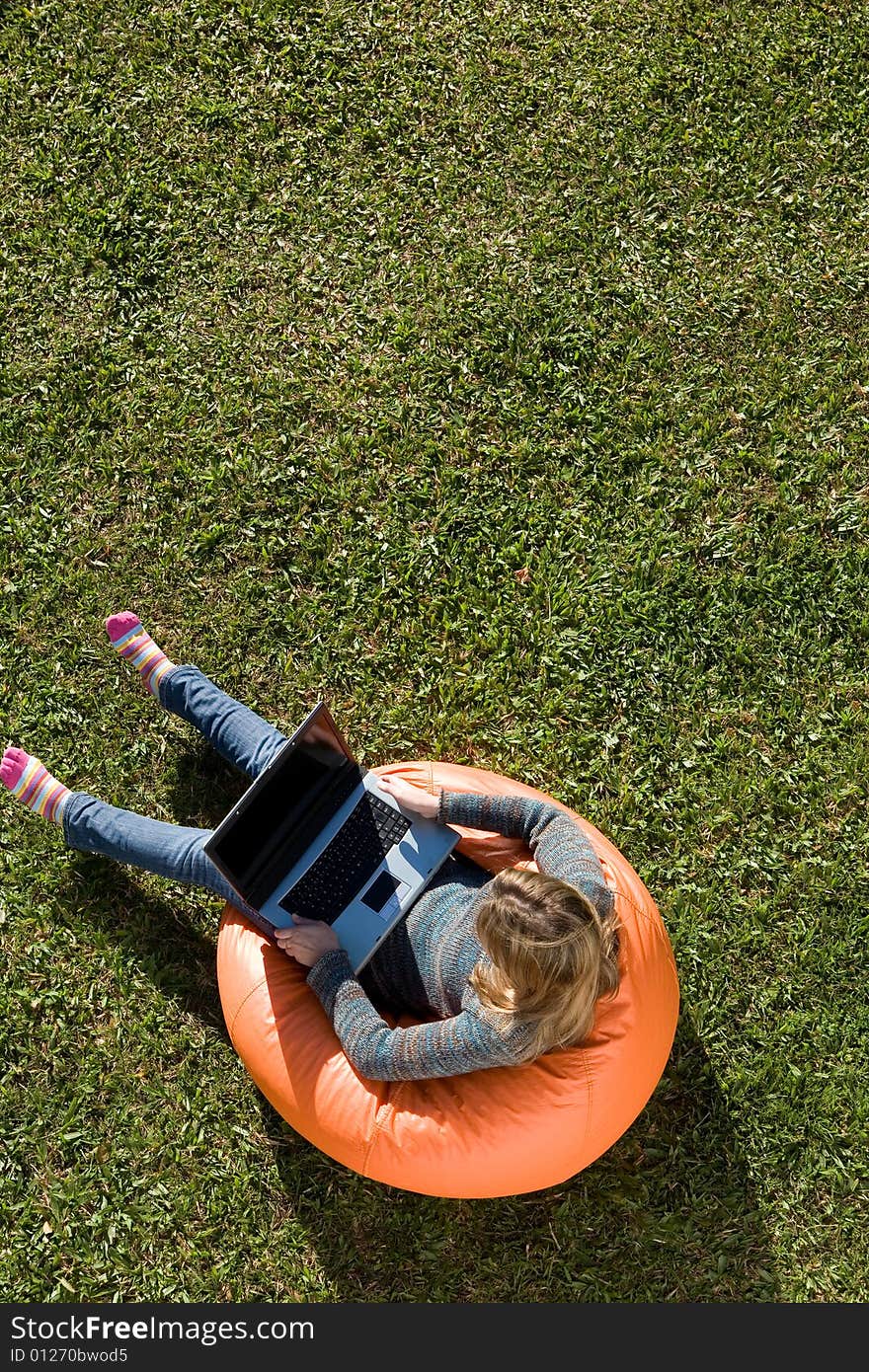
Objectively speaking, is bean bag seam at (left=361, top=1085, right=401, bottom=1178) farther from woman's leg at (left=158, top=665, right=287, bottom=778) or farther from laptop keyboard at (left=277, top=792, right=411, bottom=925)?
woman's leg at (left=158, top=665, right=287, bottom=778)

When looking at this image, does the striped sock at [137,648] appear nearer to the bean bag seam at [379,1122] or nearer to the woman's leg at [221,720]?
the woman's leg at [221,720]

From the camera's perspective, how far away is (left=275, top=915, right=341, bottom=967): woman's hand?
Result: 357 centimetres

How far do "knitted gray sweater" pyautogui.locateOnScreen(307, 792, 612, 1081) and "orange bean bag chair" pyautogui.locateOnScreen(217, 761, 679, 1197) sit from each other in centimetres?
15

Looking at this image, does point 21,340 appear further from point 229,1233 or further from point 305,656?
point 229,1233

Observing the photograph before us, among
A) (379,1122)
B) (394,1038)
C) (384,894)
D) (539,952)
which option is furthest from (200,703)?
(539,952)

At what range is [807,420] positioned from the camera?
4.92m

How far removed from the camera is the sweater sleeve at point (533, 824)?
3504mm

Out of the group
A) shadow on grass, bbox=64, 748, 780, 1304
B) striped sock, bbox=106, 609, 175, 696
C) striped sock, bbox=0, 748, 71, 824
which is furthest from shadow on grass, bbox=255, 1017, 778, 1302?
striped sock, bbox=106, 609, 175, 696

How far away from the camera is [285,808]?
364cm

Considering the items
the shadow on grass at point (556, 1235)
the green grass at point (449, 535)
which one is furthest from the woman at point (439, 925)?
the shadow on grass at point (556, 1235)

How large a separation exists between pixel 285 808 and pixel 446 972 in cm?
73

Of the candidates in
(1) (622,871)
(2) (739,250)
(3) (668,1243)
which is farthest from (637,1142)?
(2) (739,250)

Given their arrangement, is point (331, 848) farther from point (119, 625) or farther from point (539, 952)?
point (119, 625)

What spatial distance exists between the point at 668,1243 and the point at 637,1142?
0.36 metres
